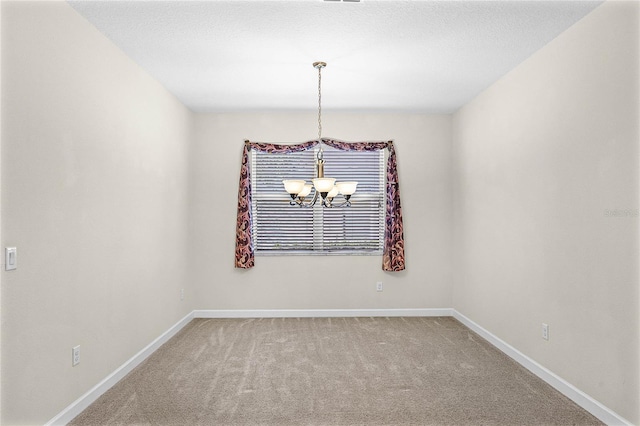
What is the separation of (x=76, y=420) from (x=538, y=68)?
4.18 m

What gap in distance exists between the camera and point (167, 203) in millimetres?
4344

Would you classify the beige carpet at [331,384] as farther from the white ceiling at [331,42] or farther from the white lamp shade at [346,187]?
the white ceiling at [331,42]

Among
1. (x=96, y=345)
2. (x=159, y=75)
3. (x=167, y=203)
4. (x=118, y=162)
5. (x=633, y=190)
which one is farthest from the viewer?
(x=167, y=203)

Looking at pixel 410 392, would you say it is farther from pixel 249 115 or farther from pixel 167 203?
pixel 249 115

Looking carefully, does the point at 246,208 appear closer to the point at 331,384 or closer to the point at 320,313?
the point at 320,313

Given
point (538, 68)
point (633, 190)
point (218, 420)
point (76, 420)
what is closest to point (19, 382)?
point (76, 420)

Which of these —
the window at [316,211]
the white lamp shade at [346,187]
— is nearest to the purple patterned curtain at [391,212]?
the window at [316,211]

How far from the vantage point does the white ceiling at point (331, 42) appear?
2.64 meters

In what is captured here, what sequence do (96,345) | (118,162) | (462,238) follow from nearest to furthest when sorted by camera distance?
(96,345) → (118,162) → (462,238)

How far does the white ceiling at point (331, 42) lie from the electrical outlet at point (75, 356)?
220 centimetres

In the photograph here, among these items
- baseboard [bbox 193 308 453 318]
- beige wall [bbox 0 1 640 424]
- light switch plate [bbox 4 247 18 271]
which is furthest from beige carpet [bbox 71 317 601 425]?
light switch plate [bbox 4 247 18 271]

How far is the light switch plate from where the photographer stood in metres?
2.07

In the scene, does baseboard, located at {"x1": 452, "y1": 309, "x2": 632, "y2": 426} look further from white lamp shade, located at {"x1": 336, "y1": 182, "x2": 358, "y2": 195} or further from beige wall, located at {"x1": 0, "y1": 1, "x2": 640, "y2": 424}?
white lamp shade, located at {"x1": 336, "y1": 182, "x2": 358, "y2": 195}

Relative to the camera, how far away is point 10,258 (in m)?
2.09
